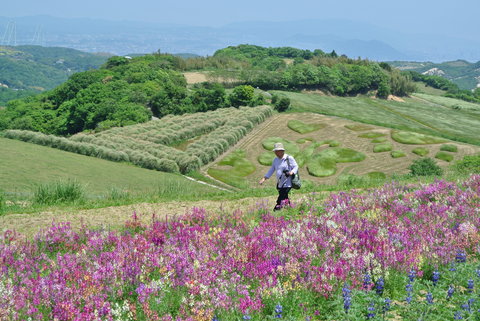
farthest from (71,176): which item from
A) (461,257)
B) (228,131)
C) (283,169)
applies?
(228,131)

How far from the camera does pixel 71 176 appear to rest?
31.0 meters

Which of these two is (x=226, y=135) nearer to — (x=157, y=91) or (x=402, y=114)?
(x=157, y=91)

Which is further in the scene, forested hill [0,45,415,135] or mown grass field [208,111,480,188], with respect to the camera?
forested hill [0,45,415,135]

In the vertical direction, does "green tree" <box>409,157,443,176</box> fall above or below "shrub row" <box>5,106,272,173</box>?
above

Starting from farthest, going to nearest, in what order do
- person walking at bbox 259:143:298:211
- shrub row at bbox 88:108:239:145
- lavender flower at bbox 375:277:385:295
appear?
1. shrub row at bbox 88:108:239:145
2. person walking at bbox 259:143:298:211
3. lavender flower at bbox 375:277:385:295

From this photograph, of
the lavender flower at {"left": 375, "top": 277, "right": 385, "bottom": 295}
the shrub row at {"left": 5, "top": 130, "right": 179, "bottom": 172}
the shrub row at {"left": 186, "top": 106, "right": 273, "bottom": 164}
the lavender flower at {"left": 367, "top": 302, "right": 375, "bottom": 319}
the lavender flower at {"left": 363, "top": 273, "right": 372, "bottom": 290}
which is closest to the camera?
the lavender flower at {"left": 367, "top": 302, "right": 375, "bottom": 319}

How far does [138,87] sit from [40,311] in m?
138

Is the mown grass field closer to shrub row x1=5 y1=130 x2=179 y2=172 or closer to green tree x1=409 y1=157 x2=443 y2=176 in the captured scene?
green tree x1=409 y1=157 x2=443 y2=176

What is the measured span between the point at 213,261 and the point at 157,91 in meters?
127

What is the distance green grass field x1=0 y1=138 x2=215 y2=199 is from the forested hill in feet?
220

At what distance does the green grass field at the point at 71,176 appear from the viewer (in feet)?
79.7

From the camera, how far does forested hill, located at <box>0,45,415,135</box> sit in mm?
113100

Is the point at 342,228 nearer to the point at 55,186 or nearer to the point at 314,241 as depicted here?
the point at 314,241

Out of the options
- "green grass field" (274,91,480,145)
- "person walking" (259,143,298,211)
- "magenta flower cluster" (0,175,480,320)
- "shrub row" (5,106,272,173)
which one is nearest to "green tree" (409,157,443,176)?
"shrub row" (5,106,272,173)
